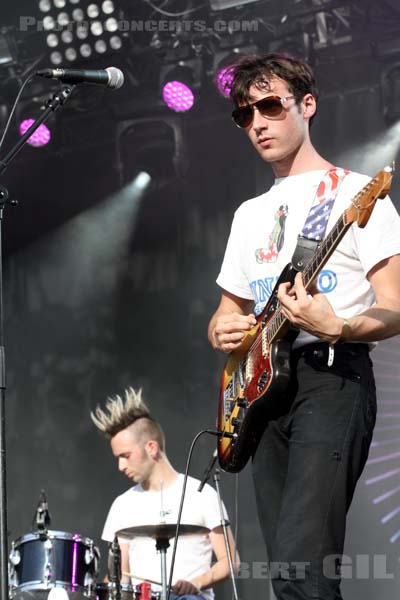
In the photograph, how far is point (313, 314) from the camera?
247 centimetres

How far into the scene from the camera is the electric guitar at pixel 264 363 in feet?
8.16

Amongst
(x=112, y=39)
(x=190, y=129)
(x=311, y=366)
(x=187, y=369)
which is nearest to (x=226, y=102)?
(x=190, y=129)

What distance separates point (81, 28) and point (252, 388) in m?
4.33

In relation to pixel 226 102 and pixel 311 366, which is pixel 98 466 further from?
pixel 311 366

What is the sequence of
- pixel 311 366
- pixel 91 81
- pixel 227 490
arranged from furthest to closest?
1. pixel 227 490
2. pixel 91 81
3. pixel 311 366

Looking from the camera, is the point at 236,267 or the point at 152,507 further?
the point at 152,507

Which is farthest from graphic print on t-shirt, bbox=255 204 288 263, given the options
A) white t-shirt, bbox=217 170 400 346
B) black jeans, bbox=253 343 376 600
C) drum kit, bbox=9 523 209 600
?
drum kit, bbox=9 523 209 600

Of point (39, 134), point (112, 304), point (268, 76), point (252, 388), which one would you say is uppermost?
point (39, 134)

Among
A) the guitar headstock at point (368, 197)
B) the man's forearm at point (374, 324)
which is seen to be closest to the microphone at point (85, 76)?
the guitar headstock at point (368, 197)

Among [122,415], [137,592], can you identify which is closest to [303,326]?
[137,592]

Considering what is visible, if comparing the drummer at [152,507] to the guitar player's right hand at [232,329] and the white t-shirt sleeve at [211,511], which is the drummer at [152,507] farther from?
the guitar player's right hand at [232,329]

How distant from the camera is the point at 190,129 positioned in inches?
250

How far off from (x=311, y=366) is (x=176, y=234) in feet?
12.2

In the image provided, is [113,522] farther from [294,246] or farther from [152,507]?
[294,246]
